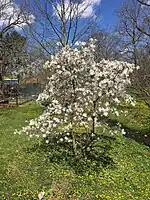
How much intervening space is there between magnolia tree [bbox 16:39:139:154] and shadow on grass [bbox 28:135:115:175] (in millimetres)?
1027

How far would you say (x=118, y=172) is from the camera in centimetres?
1217

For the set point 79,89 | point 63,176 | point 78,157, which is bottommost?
point 63,176

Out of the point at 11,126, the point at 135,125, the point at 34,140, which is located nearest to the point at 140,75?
the point at 135,125

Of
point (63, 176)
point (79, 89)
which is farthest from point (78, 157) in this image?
point (79, 89)

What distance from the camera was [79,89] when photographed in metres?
11.8

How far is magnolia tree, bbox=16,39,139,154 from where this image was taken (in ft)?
38.7

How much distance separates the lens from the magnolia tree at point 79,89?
11.8 metres

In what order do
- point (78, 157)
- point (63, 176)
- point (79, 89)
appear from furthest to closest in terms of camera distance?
point (78, 157) → point (79, 89) → point (63, 176)

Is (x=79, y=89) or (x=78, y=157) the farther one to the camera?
(x=78, y=157)

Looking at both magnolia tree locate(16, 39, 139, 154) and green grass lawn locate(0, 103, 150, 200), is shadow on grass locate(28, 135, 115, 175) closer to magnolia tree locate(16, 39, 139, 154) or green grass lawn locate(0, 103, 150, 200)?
green grass lawn locate(0, 103, 150, 200)

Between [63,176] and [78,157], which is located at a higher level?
[78,157]

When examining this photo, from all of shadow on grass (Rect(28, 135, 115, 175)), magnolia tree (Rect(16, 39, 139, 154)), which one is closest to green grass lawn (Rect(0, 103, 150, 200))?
shadow on grass (Rect(28, 135, 115, 175))

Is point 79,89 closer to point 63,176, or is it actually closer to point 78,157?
point 78,157

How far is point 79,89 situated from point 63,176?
10.1 feet
